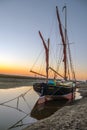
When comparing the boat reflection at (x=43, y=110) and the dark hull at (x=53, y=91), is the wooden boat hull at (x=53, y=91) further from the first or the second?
the boat reflection at (x=43, y=110)

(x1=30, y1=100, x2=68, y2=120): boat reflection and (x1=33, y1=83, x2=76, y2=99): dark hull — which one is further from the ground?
(x1=33, y1=83, x2=76, y2=99): dark hull

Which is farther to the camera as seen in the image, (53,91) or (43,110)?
(53,91)

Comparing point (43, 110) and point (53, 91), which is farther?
point (53, 91)

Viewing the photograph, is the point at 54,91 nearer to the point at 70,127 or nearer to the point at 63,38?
the point at 63,38

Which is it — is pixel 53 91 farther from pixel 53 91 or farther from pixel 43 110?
pixel 43 110

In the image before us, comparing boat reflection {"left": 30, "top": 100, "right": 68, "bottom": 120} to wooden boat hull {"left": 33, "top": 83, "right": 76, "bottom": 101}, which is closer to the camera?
boat reflection {"left": 30, "top": 100, "right": 68, "bottom": 120}

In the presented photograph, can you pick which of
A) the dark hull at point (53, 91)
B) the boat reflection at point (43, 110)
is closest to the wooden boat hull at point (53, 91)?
the dark hull at point (53, 91)

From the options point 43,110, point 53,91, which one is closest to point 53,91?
point 53,91

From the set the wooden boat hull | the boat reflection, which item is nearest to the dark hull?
the wooden boat hull

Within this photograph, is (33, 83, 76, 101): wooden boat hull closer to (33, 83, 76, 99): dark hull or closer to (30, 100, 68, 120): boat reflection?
(33, 83, 76, 99): dark hull

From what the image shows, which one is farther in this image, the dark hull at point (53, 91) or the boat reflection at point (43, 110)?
the dark hull at point (53, 91)

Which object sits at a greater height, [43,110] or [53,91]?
[53,91]

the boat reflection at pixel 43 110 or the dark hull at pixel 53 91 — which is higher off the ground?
the dark hull at pixel 53 91

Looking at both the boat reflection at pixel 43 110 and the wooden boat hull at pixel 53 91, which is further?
the wooden boat hull at pixel 53 91
